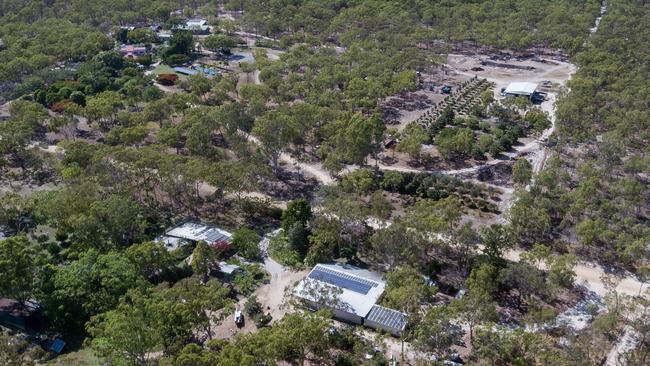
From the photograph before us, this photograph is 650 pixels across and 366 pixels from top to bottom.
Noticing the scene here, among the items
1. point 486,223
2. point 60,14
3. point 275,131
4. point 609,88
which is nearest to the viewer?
point 486,223

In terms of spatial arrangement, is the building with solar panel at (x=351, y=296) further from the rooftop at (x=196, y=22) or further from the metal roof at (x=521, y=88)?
the rooftop at (x=196, y=22)

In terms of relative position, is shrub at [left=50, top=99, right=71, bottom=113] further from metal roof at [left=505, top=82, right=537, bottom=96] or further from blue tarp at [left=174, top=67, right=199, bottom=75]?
metal roof at [left=505, top=82, right=537, bottom=96]

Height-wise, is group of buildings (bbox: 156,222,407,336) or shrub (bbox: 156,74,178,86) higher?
group of buildings (bbox: 156,222,407,336)

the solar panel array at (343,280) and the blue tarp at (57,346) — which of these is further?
the solar panel array at (343,280)

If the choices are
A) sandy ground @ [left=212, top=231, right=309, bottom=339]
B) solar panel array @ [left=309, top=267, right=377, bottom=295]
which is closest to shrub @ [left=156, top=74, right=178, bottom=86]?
sandy ground @ [left=212, top=231, right=309, bottom=339]

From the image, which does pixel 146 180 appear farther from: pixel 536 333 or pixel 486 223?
pixel 536 333

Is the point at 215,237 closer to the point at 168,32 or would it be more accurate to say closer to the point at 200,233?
the point at 200,233

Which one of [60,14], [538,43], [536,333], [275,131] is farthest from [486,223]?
[60,14]

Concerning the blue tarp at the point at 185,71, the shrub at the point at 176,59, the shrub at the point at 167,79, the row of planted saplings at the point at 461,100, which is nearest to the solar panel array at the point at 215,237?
the row of planted saplings at the point at 461,100
